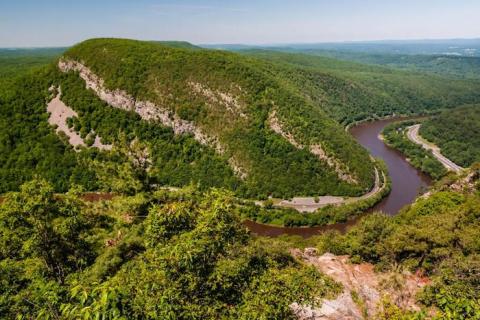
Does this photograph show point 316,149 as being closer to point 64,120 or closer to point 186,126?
point 186,126

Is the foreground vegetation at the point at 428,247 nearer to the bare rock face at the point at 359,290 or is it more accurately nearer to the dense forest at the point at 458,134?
the bare rock face at the point at 359,290

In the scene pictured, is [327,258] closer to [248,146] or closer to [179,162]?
[248,146]

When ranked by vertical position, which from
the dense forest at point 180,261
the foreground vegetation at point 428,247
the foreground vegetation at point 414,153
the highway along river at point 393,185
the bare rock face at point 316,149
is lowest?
the highway along river at point 393,185

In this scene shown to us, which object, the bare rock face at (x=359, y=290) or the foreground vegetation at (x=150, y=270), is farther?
the bare rock face at (x=359, y=290)

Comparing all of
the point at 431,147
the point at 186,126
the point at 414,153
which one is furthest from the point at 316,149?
the point at 431,147

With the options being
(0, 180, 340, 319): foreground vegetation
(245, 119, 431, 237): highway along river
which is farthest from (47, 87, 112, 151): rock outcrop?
(0, 180, 340, 319): foreground vegetation

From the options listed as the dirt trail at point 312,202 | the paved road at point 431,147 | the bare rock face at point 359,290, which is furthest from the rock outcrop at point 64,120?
the paved road at point 431,147
